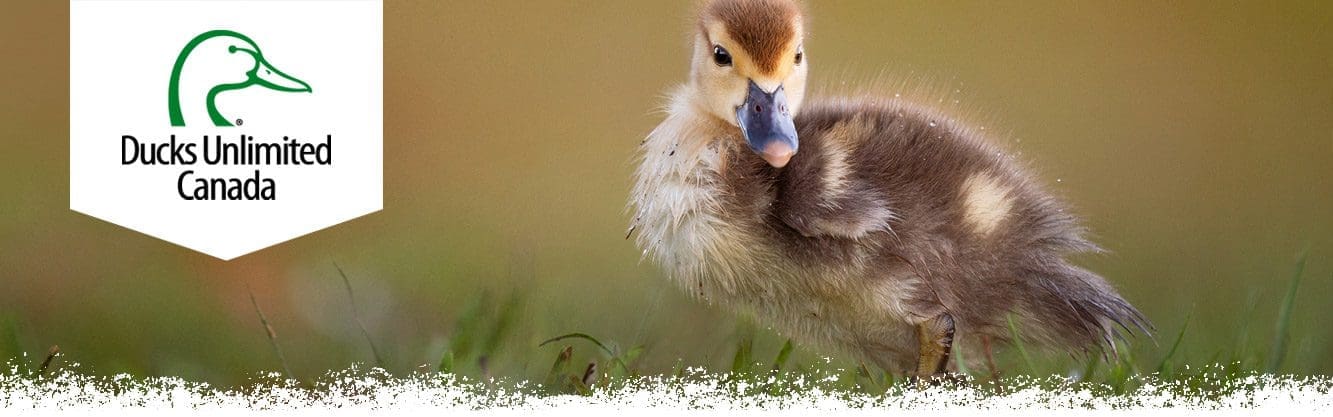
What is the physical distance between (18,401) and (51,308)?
483 millimetres

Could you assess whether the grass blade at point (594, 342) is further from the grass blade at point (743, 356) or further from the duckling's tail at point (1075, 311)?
the duckling's tail at point (1075, 311)

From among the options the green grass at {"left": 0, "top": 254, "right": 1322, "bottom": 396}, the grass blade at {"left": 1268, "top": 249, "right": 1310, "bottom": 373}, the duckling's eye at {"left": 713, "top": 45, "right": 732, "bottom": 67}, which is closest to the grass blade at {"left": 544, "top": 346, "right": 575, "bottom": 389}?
the green grass at {"left": 0, "top": 254, "right": 1322, "bottom": 396}

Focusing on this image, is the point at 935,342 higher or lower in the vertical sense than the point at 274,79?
lower

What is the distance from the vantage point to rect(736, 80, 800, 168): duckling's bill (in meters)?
1.58

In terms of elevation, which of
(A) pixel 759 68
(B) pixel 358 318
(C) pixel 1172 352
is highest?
(A) pixel 759 68

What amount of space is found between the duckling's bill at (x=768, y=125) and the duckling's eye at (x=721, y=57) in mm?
47

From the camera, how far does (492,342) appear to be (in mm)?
1871

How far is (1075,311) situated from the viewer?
1742mm

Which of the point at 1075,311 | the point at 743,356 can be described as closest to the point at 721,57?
the point at 743,356

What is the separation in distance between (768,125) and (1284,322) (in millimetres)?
705

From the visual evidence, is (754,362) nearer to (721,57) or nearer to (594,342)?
(594,342)

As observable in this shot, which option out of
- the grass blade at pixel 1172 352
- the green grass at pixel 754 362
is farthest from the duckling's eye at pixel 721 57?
the grass blade at pixel 1172 352

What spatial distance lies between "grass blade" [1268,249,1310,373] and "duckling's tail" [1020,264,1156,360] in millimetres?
168

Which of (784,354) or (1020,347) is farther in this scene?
(784,354)
